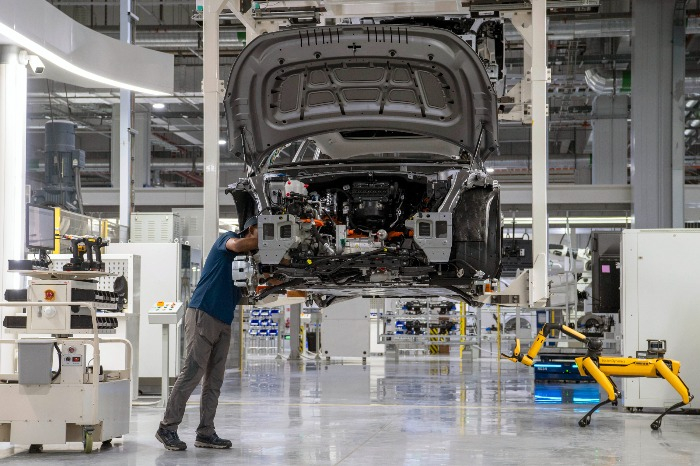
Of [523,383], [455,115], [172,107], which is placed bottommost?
[523,383]

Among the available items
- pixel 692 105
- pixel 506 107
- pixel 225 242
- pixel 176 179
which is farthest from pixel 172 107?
pixel 225 242

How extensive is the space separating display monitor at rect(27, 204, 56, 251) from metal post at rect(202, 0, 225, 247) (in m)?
1.37

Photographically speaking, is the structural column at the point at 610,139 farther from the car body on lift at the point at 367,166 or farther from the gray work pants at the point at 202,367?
the gray work pants at the point at 202,367

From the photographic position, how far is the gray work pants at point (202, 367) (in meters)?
5.49

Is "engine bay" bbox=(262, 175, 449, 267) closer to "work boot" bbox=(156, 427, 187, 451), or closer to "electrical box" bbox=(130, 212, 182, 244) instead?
"work boot" bbox=(156, 427, 187, 451)

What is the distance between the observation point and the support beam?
5945 millimetres

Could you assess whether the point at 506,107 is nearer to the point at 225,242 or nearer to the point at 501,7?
the point at 501,7

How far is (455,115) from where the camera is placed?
5422mm

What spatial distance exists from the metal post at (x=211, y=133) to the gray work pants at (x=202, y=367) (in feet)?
2.84

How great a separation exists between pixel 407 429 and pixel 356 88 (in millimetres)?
2648

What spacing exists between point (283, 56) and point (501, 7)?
2043mm

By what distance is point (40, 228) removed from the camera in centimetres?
690

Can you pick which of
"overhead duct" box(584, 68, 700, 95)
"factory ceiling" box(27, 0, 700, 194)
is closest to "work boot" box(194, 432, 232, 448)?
"factory ceiling" box(27, 0, 700, 194)

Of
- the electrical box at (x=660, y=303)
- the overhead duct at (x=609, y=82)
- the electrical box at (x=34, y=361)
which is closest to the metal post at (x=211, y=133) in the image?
the electrical box at (x=34, y=361)
